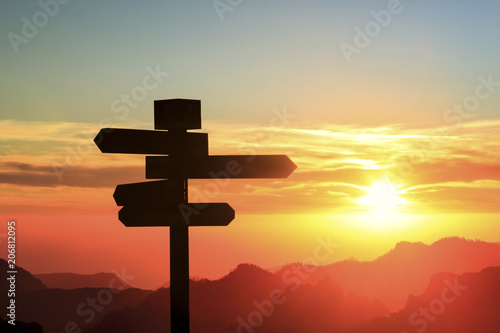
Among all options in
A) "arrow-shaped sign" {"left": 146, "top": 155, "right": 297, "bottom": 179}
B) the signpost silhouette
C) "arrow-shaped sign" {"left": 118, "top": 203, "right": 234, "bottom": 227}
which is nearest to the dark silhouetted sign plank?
the signpost silhouette

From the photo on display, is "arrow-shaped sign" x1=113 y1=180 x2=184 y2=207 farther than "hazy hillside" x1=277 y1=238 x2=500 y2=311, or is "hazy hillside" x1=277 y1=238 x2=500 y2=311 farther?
"hazy hillside" x1=277 y1=238 x2=500 y2=311

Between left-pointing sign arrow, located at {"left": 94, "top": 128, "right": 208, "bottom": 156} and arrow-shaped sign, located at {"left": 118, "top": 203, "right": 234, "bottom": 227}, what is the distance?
0.93 metres

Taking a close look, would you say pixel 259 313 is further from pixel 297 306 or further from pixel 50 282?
pixel 50 282

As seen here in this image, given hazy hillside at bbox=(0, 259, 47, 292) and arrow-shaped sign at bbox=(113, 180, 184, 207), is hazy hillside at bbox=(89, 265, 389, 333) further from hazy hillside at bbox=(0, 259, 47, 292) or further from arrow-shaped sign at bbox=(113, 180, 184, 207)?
arrow-shaped sign at bbox=(113, 180, 184, 207)

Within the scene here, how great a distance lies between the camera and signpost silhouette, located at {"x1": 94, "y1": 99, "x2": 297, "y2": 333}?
26.5 ft

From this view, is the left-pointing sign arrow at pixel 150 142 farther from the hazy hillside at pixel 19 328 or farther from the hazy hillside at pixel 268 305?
the hazy hillside at pixel 268 305

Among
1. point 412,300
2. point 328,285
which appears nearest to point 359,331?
point 412,300

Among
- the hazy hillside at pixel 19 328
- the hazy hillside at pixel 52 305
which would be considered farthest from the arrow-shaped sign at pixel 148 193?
the hazy hillside at pixel 52 305

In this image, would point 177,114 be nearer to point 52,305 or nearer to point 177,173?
point 177,173

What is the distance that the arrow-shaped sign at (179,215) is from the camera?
26.6 feet

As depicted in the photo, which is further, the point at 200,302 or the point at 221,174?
the point at 200,302

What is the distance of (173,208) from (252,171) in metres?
1.45

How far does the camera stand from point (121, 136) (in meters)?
7.97

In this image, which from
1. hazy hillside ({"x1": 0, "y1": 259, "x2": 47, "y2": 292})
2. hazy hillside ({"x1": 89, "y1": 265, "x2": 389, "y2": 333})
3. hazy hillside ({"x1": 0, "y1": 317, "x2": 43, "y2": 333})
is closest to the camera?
hazy hillside ({"x1": 0, "y1": 317, "x2": 43, "y2": 333})
